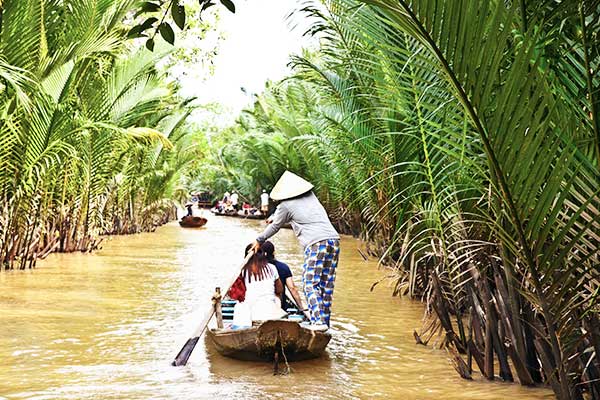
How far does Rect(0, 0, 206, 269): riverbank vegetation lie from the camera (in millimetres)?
10664

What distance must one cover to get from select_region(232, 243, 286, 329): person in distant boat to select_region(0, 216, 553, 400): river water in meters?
0.44

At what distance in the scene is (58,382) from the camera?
5.75 m

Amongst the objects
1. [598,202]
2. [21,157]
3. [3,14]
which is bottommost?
[598,202]

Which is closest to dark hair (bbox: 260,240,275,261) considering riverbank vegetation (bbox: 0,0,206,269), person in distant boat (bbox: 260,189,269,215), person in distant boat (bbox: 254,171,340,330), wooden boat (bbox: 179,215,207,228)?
person in distant boat (bbox: 254,171,340,330)

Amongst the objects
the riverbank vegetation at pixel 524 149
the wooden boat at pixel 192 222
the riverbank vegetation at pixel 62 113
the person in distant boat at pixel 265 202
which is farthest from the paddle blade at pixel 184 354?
the wooden boat at pixel 192 222

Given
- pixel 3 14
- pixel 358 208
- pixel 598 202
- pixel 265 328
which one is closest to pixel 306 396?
pixel 265 328

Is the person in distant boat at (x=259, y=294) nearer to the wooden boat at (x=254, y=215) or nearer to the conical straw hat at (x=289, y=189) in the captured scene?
the conical straw hat at (x=289, y=189)

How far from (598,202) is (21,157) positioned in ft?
30.9

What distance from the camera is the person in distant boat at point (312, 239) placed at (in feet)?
21.9

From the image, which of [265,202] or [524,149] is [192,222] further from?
[524,149]

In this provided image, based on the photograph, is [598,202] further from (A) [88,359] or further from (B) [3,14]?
(B) [3,14]

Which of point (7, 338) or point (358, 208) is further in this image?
point (358, 208)

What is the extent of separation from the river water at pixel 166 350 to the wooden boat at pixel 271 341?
0.10 meters

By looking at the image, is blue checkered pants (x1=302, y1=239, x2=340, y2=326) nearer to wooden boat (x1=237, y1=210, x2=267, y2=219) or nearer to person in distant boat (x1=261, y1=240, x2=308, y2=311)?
person in distant boat (x1=261, y1=240, x2=308, y2=311)
